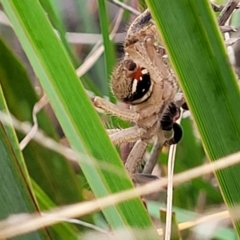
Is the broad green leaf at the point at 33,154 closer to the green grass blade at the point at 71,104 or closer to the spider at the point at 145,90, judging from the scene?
the spider at the point at 145,90

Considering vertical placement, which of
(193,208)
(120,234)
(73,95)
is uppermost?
(73,95)

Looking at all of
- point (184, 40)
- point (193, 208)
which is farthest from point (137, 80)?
point (193, 208)

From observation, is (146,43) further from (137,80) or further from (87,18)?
(87,18)

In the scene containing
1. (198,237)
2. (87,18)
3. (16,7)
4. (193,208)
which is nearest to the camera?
(16,7)

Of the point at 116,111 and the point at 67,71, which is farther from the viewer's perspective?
the point at 116,111

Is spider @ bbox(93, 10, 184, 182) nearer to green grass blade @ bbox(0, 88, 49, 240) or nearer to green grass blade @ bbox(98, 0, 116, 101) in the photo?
green grass blade @ bbox(98, 0, 116, 101)

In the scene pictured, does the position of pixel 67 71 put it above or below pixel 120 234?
above

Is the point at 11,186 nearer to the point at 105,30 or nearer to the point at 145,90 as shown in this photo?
the point at 145,90
